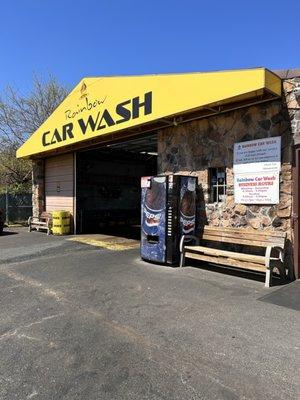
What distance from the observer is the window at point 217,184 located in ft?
29.2

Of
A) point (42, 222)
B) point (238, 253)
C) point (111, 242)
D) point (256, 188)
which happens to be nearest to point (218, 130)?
point (256, 188)

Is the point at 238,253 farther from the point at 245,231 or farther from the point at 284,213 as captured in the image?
the point at 284,213

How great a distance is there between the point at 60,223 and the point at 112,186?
307 cm

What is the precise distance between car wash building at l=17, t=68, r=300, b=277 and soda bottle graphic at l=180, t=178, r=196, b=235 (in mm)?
319

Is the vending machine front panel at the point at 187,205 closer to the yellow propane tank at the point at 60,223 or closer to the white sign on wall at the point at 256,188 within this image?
the white sign on wall at the point at 256,188

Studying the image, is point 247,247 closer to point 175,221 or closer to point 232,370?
point 175,221

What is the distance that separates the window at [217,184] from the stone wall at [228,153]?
126mm

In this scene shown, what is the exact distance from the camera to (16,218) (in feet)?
67.9

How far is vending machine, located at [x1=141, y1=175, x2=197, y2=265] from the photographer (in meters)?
8.49

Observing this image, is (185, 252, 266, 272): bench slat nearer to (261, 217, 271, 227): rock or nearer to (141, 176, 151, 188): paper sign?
(261, 217, 271, 227): rock

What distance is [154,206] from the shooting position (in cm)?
879

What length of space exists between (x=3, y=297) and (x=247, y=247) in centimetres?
487

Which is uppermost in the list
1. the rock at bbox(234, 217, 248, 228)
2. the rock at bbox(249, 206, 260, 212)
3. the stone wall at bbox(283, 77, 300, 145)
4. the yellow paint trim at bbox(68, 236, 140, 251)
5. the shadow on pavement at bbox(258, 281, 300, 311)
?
the stone wall at bbox(283, 77, 300, 145)

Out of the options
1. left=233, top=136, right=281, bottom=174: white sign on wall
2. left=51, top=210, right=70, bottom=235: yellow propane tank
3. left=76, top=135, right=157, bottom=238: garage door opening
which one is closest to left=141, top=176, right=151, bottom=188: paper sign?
left=233, top=136, right=281, bottom=174: white sign on wall
